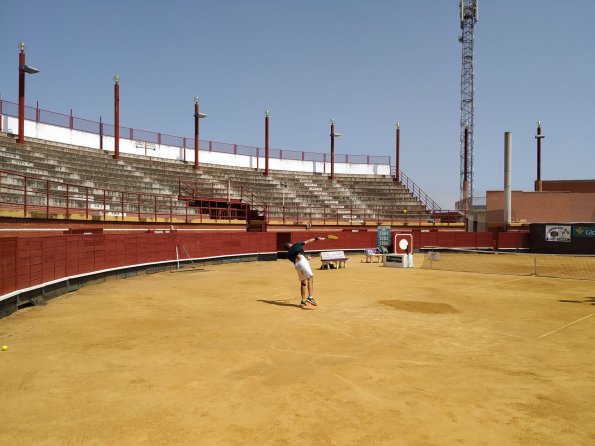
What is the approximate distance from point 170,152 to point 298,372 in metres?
36.0

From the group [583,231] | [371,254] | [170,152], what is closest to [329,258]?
[371,254]

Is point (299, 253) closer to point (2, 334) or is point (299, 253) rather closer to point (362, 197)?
point (2, 334)

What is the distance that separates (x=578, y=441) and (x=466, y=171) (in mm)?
62147

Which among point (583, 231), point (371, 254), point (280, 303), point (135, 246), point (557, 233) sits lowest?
point (280, 303)

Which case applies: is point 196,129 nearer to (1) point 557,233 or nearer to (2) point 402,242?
(2) point 402,242

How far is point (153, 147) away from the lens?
125 feet

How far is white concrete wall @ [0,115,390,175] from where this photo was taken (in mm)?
30453

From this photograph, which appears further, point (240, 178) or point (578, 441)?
point (240, 178)

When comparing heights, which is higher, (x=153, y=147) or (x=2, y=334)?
(x=153, y=147)

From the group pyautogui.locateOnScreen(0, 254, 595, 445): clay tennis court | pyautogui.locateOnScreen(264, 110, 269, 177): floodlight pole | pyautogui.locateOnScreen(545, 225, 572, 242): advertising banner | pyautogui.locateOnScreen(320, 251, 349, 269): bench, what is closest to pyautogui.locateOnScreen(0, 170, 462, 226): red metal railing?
pyautogui.locateOnScreen(264, 110, 269, 177): floodlight pole

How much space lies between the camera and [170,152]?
39.0 m

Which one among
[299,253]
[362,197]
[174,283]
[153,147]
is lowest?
[174,283]

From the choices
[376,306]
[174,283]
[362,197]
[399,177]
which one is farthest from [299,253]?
[399,177]

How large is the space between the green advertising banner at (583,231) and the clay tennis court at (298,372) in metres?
21.8
